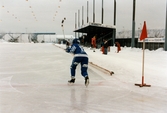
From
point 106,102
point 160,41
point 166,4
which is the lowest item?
point 106,102

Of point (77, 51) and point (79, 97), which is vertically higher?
point (77, 51)

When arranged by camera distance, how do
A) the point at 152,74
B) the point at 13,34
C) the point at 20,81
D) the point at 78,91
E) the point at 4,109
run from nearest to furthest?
the point at 4,109 < the point at 78,91 < the point at 20,81 < the point at 152,74 < the point at 13,34

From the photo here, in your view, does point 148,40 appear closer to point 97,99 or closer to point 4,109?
point 97,99

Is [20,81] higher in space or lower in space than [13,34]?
lower

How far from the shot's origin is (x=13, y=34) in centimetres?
9181

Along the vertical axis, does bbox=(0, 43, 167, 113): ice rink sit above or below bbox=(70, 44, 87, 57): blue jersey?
below

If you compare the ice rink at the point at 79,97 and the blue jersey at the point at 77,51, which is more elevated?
the blue jersey at the point at 77,51

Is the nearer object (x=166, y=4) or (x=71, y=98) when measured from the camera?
(x=71, y=98)

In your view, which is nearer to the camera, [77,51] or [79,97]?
[79,97]

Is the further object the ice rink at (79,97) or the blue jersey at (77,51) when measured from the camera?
the blue jersey at (77,51)

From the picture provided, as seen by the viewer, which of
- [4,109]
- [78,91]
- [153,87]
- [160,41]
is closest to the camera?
[4,109]

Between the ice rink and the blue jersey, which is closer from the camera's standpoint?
the ice rink

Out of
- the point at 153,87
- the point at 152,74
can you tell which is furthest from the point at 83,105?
the point at 152,74

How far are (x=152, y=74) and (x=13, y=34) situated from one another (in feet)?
300
